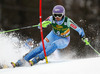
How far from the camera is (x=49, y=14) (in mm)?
7926

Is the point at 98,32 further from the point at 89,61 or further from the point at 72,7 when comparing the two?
the point at 72,7

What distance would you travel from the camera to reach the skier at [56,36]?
12.6ft

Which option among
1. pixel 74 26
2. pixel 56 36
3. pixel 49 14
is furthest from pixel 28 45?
pixel 49 14

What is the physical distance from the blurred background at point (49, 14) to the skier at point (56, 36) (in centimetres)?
187

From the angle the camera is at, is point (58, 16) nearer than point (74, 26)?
Yes

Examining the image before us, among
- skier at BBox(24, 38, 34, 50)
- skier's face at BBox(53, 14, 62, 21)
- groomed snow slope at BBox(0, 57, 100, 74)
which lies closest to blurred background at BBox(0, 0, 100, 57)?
skier at BBox(24, 38, 34, 50)

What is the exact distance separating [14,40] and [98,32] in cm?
257

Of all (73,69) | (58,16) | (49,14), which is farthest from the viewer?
(49,14)

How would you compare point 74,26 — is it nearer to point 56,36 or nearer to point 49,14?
point 56,36

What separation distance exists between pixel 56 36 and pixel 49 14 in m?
3.86

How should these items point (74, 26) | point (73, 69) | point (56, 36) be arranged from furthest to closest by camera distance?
point (56, 36), point (74, 26), point (73, 69)

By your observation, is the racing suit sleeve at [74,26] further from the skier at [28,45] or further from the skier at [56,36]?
the skier at [28,45]

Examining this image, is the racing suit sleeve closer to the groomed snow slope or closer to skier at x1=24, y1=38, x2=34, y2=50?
the groomed snow slope

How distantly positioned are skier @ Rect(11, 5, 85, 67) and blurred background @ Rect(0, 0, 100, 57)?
1.87 metres
